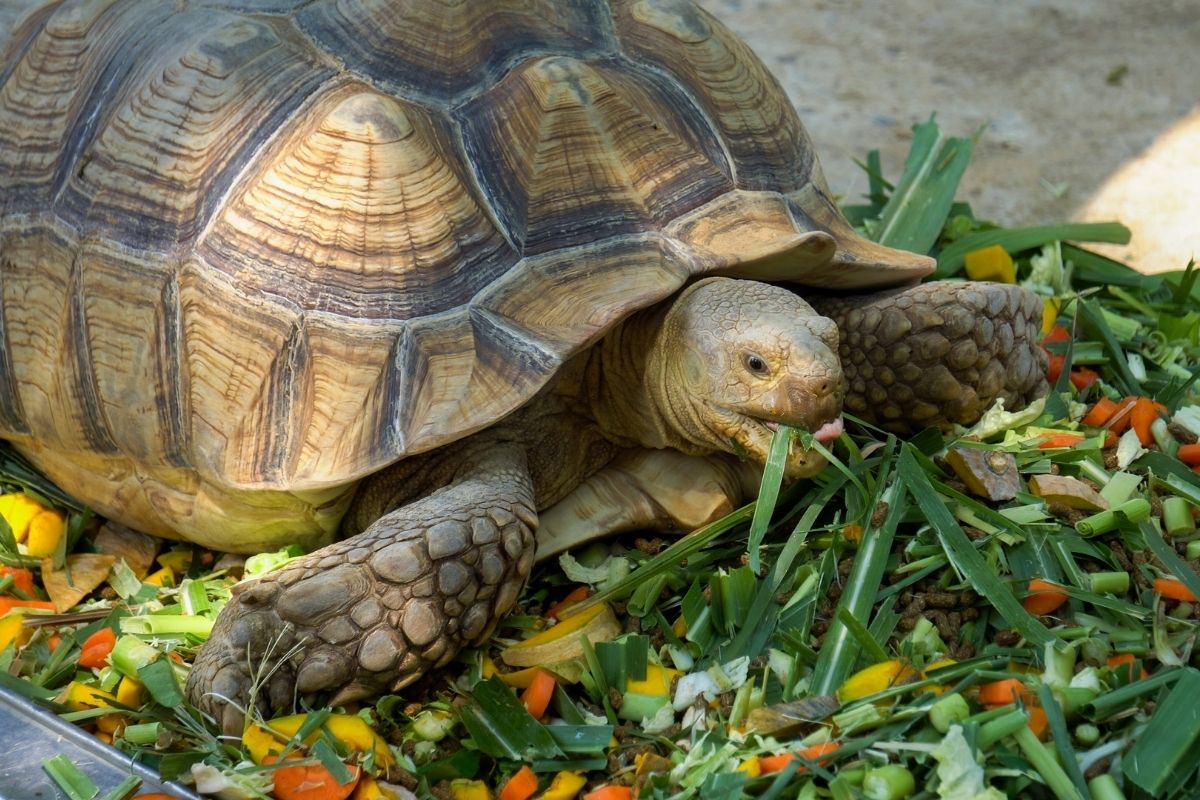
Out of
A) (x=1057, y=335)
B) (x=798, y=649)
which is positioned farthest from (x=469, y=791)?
(x=1057, y=335)

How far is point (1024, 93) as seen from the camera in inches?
232

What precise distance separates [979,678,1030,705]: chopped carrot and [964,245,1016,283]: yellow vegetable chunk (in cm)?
181

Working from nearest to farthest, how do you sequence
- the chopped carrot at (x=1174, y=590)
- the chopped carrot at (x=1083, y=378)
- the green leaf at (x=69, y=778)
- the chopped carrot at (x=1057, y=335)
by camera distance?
the green leaf at (x=69, y=778)
the chopped carrot at (x=1174, y=590)
the chopped carrot at (x=1083, y=378)
the chopped carrot at (x=1057, y=335)

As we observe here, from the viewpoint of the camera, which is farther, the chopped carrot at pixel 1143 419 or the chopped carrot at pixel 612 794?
the chopped carrot at pixel 1143 419

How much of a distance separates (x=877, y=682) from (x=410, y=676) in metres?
0.90

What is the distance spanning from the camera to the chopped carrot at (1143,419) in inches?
121

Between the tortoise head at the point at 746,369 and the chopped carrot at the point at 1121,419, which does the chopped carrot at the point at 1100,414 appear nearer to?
the chopped carrot at the point at 1121,419

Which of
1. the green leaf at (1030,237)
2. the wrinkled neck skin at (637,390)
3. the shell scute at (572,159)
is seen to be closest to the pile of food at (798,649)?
the wrinkled neck skin at (637,390)

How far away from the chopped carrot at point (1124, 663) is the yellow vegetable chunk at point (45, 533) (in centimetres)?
244

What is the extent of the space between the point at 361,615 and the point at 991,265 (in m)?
2.27

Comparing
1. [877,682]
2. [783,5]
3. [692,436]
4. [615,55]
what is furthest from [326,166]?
[783,5]

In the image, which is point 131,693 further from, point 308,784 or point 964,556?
point 964,556

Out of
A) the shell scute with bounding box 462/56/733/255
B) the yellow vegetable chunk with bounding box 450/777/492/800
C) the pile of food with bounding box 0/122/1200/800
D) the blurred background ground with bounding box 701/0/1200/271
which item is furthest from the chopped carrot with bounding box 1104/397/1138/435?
the yellow vegetable chunk with bounding box 450/777/492/800

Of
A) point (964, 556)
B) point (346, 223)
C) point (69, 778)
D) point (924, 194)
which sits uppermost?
point (346, 223)
